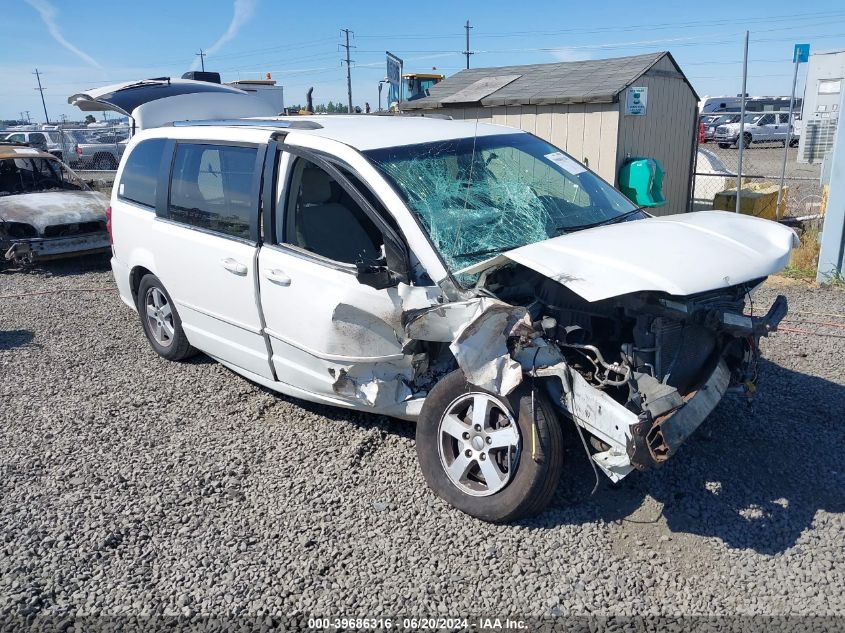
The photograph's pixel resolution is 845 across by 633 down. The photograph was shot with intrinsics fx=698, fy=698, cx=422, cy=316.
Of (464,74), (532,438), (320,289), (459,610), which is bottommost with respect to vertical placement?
(459,610)

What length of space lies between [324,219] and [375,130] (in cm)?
69

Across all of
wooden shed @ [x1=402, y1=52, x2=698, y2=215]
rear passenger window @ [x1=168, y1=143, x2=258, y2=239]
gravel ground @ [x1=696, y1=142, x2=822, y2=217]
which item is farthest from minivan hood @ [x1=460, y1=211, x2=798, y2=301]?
gravel ground @ [x1=696, y1=142, x2=822, y2=217]

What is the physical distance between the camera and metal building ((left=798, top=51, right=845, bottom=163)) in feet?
67.2

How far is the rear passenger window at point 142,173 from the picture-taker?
5445mm

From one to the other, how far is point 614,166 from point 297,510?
7158 millimetres

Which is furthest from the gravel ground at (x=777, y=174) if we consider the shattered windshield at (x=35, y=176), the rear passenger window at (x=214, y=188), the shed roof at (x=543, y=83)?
the shattered windshield at (x=35, y=176)

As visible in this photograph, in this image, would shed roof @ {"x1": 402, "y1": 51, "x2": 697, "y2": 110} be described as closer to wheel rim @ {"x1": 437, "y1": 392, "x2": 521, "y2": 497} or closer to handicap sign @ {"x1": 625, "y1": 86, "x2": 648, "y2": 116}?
handicap sign @ {"x1": 625, "y1": 86, "x2": 648, "y2": 116}

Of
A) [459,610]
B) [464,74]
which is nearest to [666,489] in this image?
[459,610]

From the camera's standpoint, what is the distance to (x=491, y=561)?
3.21 m

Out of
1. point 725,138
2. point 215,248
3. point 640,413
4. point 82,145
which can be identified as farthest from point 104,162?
point 640,413

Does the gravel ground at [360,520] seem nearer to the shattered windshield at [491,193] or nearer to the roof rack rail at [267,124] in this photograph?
the shattered windshield at [491,193]

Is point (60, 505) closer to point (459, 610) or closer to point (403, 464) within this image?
point (403, 464)

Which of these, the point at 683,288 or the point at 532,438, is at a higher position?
the point at 683,288

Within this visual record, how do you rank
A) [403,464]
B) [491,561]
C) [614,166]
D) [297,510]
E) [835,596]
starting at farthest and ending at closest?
[614,166] → [403,464] → [297,510] → [491,561] → [835,596]
